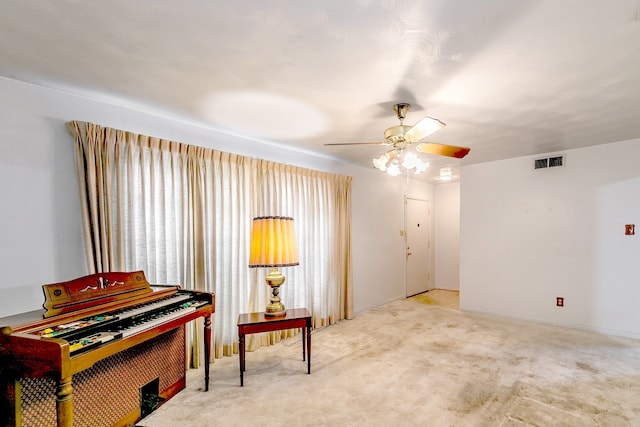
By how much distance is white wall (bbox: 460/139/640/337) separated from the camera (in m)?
3.62

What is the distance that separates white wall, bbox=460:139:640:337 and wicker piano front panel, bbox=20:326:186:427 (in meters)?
4.40

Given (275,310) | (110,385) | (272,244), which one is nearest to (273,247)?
(272,244)

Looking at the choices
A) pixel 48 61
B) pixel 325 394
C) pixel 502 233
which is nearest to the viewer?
pixel 48 61

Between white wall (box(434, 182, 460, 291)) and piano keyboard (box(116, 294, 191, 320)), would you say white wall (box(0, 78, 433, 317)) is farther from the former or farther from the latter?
white wall (box(434, 182, 460, 291))

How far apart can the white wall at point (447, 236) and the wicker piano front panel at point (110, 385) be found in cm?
572

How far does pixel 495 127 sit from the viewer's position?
305cm

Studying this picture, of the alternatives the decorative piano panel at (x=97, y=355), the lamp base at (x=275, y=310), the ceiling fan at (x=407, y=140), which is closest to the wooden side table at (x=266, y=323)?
→ the lamp base at (x=275, y=310)

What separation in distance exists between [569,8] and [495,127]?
1789 mm

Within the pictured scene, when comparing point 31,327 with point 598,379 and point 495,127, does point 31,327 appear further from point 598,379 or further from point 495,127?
point 598,379

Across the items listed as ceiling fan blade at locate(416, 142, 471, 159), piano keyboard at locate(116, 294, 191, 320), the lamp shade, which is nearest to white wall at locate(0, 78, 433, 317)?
piano keyboard at locate(116, 294, 191, 320)

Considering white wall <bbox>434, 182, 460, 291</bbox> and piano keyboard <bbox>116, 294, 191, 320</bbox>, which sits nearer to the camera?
piano keyboard <bbox>116, 294, 191, 320</bbox>

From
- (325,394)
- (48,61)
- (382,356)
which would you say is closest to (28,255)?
(48,61)

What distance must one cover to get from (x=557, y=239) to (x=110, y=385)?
202 inches

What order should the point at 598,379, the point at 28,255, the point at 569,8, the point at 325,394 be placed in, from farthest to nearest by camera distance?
the point at 598,379, the point at 325,394, the point at 28,255, the point at 569,8
